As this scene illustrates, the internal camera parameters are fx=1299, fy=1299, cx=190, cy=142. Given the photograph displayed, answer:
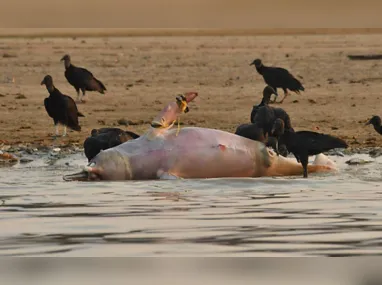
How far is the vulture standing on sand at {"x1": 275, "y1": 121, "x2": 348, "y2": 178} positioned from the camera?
1180 centimetres

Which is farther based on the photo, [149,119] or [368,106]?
[368,106]

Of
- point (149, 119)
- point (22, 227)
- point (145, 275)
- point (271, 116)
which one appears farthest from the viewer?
point (149, 119)

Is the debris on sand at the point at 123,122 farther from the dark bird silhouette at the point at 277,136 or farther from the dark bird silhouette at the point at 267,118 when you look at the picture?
the dark bird silhouette at the point at 277,136

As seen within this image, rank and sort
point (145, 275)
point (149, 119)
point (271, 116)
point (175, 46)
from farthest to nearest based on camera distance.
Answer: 1. point (175, 46)
2. point (149, 119)
3. point (271, 116)
4. point (145, 275)

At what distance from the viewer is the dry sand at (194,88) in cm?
1711

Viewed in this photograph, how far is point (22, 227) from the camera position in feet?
27.2

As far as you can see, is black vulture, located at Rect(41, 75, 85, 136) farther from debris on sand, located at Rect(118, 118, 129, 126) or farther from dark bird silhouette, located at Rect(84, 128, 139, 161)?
dark bird silhouette, located at Rect(84, 128, 139, 161)

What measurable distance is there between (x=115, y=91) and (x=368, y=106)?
16.4 feet

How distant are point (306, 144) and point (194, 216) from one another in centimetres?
325

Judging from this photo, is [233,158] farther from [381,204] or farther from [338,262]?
[338,262]

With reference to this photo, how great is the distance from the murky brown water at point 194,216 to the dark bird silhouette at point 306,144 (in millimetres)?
274

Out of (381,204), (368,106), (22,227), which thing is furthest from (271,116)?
(368,106)

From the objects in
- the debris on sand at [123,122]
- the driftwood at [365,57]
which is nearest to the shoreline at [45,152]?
the debris on sand at [123,122]

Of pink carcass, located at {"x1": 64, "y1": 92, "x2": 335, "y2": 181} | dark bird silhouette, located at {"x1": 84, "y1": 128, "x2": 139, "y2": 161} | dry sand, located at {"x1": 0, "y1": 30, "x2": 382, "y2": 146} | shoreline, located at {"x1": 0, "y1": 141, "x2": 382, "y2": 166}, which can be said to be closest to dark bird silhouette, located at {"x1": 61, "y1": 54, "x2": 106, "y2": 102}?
dry sand, located at {"x1": 0, "y1": 30, "x2": 382, "y2": 146}
